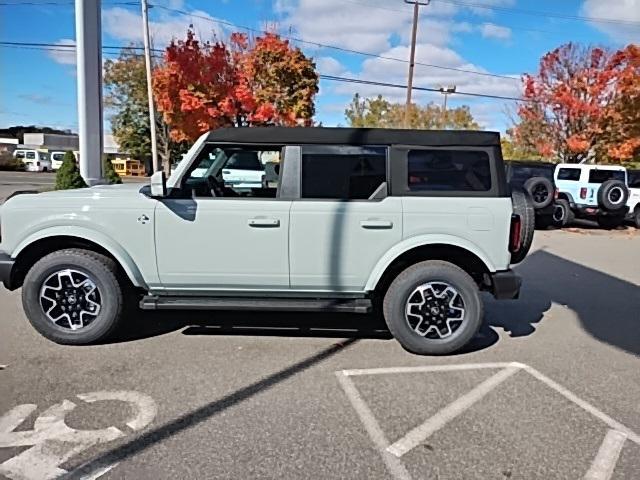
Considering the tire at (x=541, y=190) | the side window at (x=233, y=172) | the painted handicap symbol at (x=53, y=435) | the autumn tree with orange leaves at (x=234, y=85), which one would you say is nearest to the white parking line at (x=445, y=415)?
the painted handicap symbol at (x=53, y=435)

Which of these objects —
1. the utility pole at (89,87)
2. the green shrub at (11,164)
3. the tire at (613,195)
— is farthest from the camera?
the green shrub at (11,164)

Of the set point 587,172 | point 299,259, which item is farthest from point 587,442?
point 587,172

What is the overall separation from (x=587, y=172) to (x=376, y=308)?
479 inches

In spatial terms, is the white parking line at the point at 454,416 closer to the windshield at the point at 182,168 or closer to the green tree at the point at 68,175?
the windshield at the point at 182,168

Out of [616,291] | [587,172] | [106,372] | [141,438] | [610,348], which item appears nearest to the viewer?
[141,438]

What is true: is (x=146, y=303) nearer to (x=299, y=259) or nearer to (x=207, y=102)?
(x=299, y=259)

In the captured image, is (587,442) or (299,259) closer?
(587,442)

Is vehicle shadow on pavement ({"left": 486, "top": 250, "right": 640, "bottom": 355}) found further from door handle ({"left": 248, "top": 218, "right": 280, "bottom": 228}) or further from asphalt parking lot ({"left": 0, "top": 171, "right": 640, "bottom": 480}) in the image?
door handle ({"left": 248, "top": 218, "right": 280, "bottom": 228})

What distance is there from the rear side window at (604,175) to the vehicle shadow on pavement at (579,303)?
22.4ft

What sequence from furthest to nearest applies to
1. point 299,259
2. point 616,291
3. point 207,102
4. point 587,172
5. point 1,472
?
point 207,102
point 587,172
point 616,291
point 299,259
point 1,472

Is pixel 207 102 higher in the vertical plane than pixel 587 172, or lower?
higher

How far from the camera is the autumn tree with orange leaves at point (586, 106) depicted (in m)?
23.4

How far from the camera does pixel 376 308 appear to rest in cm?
559

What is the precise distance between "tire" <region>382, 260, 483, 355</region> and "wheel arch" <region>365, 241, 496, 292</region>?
4.7 inches
